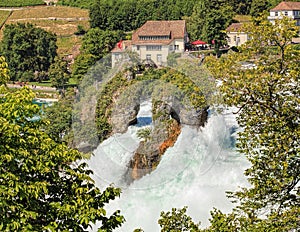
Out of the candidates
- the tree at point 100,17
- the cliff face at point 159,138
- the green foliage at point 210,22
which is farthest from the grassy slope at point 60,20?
the cliff face at point 159,138

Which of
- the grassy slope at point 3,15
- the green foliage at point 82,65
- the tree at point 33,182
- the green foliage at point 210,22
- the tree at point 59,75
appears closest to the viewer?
the tree at point 33,182

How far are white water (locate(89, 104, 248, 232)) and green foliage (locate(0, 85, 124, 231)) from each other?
5726mm

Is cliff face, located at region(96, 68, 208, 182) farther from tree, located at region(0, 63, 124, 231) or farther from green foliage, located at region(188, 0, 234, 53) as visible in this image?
green foliage, located at region(188, 0, 234, 53)

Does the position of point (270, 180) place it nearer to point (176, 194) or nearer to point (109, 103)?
point (176, 194)

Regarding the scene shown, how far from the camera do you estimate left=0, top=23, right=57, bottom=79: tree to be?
147 feet

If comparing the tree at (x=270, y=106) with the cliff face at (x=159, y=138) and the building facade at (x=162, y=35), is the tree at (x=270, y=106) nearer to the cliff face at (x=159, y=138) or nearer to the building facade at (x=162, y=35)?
the cliff face at (x=159, y=138)

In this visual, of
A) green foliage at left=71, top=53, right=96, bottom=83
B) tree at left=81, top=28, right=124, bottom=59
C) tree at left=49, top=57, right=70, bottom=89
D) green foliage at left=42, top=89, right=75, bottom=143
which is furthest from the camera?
tree at left=81, top=28, right=124, bottom=59

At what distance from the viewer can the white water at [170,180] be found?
447 inches

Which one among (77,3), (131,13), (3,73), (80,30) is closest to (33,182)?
(3,73)

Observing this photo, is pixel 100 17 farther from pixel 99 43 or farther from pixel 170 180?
pixel 170 180

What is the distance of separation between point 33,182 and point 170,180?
6.34 metres

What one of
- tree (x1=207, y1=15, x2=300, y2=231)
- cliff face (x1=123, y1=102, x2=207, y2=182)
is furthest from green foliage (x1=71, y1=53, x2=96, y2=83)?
tree (x1=207, y1=15, x2=300, y2=231)

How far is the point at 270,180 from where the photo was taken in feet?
21.2

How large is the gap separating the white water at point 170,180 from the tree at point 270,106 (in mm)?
4559
